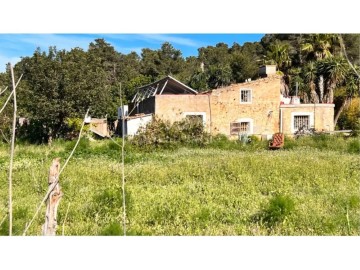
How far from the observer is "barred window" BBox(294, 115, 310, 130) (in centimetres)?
771

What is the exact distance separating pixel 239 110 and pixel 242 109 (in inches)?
2.9

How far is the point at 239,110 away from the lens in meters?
8.49

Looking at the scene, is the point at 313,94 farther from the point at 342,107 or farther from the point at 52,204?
the point at 52,204

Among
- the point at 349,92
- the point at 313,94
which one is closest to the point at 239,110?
the point at 313,94

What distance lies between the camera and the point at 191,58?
5.89 metres

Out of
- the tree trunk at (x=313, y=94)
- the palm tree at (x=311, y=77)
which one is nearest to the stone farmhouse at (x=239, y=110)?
the tree trunk at (x=313, y=94)

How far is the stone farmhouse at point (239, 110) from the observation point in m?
7.88

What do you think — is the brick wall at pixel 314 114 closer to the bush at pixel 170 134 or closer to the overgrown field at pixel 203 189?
the overgrown field at pixel 203 189

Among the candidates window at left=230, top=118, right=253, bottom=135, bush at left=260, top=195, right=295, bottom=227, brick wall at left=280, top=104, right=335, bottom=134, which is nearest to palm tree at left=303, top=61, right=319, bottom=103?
brick wall at left=280, top=104, right=335, bottom=134

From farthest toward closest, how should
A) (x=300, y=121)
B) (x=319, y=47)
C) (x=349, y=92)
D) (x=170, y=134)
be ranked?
(x=319, y=47)
(x=349, y=92)
(x=170, y=134)
(x=300, y=121)

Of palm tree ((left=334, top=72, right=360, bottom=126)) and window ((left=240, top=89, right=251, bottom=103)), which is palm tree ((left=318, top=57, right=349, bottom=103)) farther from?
window ((left=240, top=89, right=251, bottom=103))

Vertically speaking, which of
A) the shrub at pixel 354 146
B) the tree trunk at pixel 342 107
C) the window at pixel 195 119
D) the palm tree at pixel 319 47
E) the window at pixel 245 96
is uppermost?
the palm tree at pixel 319 47
